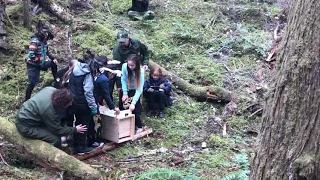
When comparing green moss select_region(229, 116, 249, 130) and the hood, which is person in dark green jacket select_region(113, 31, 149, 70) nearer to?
the hood

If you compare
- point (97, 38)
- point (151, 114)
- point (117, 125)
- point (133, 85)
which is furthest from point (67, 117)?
point (97, 38)

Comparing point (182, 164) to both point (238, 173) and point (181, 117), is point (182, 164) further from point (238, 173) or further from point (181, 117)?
point (181, 117)

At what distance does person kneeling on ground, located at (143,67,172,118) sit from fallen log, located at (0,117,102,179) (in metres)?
2.99

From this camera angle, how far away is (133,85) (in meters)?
8.74

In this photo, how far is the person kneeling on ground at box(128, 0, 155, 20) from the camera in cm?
1469

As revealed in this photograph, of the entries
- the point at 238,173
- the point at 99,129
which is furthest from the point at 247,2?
the point at 238,173

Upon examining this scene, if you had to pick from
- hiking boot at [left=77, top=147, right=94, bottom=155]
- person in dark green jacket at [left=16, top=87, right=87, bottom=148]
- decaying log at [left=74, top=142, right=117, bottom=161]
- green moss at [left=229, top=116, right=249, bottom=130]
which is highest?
person in dark green jacket at [left=16, top=87, right=87, bottom=148]

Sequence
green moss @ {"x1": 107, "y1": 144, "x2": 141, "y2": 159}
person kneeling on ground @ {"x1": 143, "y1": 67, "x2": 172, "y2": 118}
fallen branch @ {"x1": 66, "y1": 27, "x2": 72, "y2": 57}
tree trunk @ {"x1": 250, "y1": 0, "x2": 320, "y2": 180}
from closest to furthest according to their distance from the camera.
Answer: tree trunk @ {"x1": 250, "y1": 0, "x2": 320, "y2": 180}, green moss @ {"x1": 107, "y1": 144, "x2": 141, "y2": 159}, person kneeling on ground @ {"x1": 143, "y1": 67, "x2": 172, "y2": 118}, fallen branch @ {"x1": 66, "y1": 27, "x2": 72, "y2": 57}

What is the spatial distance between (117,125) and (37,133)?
1610 millimetres

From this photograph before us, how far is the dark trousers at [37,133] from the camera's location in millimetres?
6664

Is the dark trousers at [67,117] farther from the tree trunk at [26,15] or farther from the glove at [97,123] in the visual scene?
the tree trunk at [26,15]

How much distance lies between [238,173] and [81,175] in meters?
2.34

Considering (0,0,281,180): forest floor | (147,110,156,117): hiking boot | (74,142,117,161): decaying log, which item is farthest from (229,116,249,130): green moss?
(74,142,117,161): decaying log

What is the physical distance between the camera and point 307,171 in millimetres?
3641
